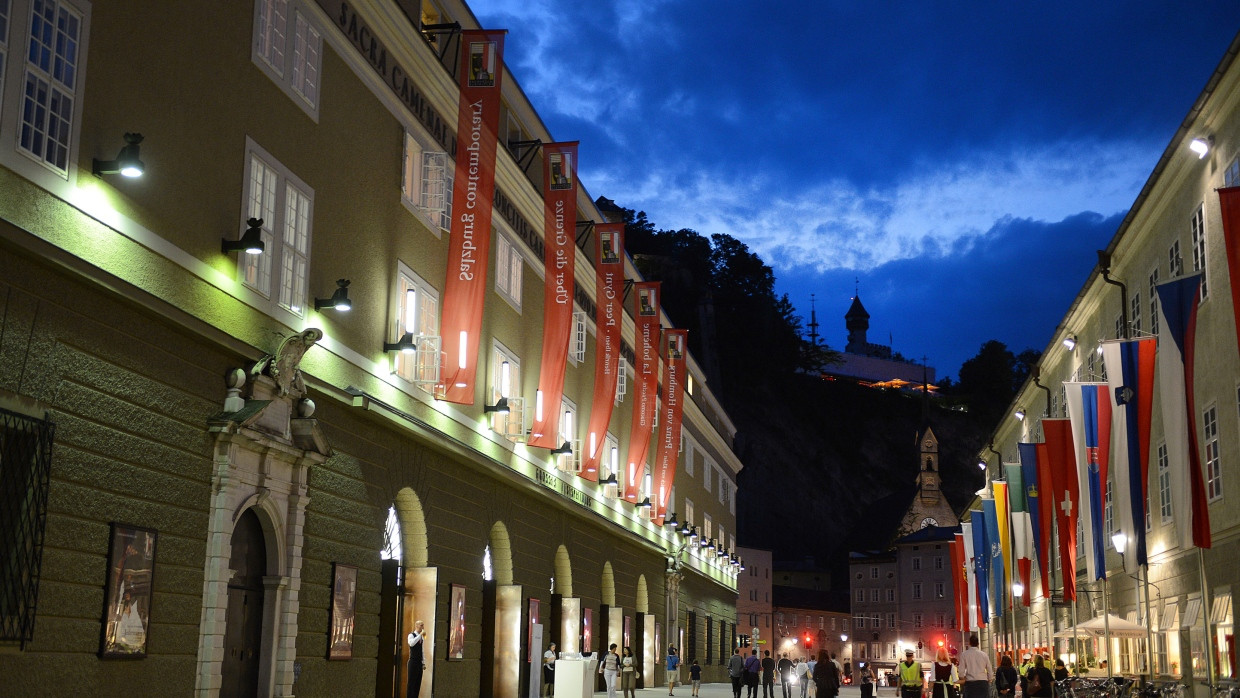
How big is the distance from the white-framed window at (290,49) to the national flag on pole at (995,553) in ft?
101

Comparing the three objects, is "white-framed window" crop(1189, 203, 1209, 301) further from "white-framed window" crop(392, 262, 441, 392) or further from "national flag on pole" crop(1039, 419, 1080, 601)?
"white-framed window" crop(392, 262, 441, 392)

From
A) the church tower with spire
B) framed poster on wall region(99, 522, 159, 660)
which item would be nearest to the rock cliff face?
the church tower with spire

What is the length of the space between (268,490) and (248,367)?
169 centimetres

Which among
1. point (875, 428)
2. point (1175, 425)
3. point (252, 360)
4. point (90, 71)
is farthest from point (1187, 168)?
point (875, 428)

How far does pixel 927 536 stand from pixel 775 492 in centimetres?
2019

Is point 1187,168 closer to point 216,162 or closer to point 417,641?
point 417,641

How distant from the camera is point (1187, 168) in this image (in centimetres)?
2580

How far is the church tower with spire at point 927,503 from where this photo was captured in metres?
125

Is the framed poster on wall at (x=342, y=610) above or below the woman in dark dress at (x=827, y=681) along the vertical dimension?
above

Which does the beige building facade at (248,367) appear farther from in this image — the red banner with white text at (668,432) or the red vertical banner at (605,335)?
the red banner with white text at (668,432)

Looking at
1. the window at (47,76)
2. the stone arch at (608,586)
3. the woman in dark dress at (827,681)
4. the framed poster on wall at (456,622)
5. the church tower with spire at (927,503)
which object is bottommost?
the woman in dark dress at (827,681)

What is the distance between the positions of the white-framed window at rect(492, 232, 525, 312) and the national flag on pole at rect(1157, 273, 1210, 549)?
13.3m

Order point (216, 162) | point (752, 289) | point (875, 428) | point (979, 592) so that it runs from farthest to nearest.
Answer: point (875, 428)
point (752, 289)
point (979, 592)
point (216, 162)

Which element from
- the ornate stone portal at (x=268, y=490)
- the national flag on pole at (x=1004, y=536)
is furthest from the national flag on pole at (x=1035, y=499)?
the ornate stone portal at (x=268, y=490)
